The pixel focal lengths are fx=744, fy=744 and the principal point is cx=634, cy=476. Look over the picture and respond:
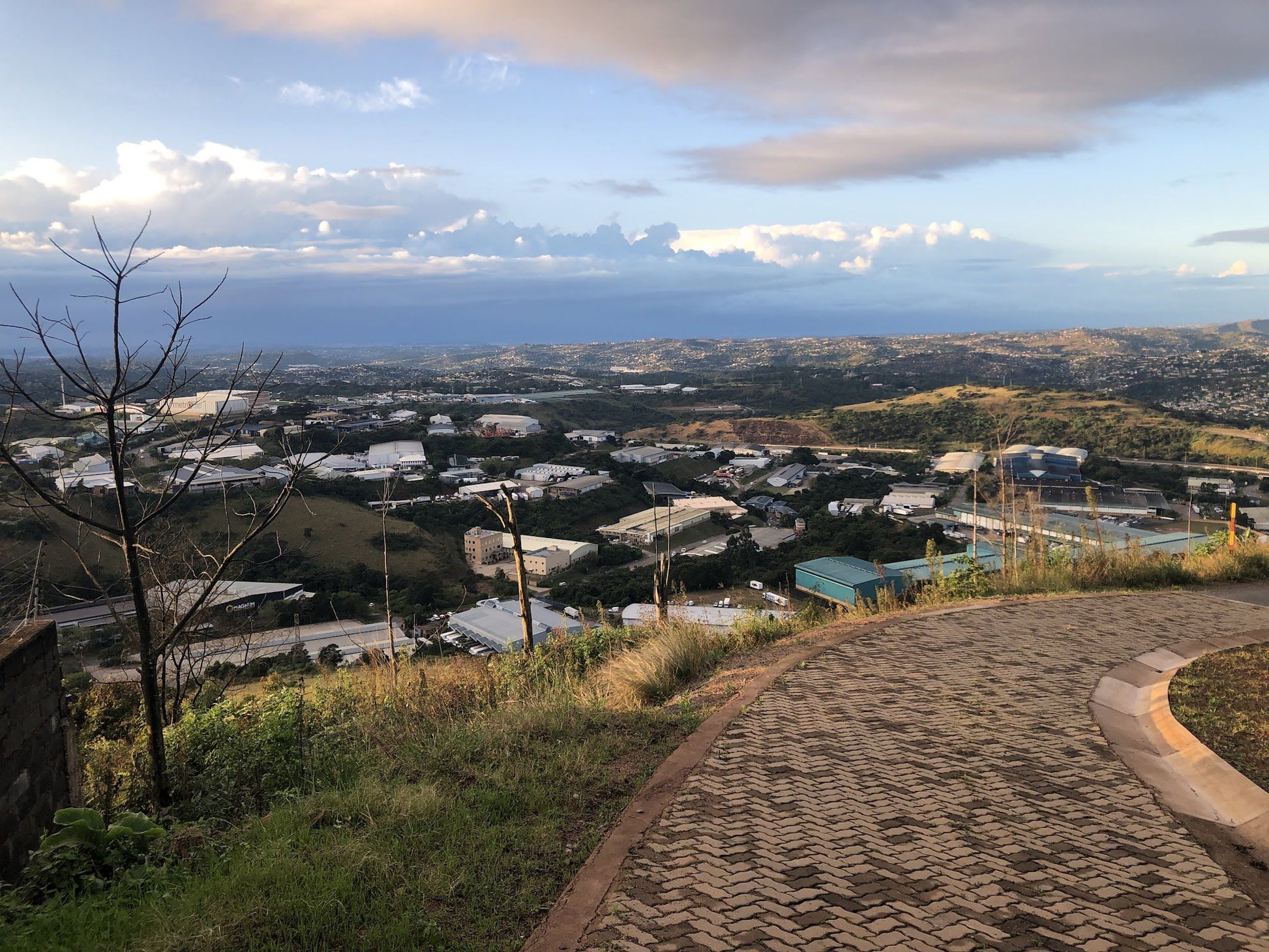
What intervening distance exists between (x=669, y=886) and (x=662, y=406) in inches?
3503

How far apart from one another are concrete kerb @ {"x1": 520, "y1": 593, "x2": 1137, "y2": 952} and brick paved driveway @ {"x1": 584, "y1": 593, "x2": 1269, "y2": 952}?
0.08m

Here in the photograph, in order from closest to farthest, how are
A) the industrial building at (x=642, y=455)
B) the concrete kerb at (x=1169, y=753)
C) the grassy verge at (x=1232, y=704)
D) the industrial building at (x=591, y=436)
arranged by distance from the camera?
the concrete kerb at (x=1169, y=753)
the grassy verge at (x=1232, y=704)
the industrial building at (x=642, y=455)
the industrial building at (x=591, y=436)

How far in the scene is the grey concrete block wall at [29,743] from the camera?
377cm

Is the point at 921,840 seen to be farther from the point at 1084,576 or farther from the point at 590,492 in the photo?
the point at 590,492

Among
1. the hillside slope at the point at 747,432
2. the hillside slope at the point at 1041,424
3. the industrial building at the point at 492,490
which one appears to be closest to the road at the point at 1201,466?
the hillside slope at the point at 1041,424

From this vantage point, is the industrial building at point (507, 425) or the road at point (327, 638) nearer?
the road at point (327, 638)

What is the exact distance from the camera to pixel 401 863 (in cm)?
352

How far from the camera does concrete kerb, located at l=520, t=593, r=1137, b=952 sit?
3.06 metres

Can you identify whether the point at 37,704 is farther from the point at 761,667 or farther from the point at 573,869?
the point at 761,667

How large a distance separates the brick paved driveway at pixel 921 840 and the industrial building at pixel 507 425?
60.0 meters

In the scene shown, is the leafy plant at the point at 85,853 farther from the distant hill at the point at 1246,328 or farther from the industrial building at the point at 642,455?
the distant hill at the point at 1246,328

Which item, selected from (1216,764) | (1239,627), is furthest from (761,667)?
(1239,627)

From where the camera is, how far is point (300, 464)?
4445 mm

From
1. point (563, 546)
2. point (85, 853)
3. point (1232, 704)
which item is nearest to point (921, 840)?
point (1232, 704)
